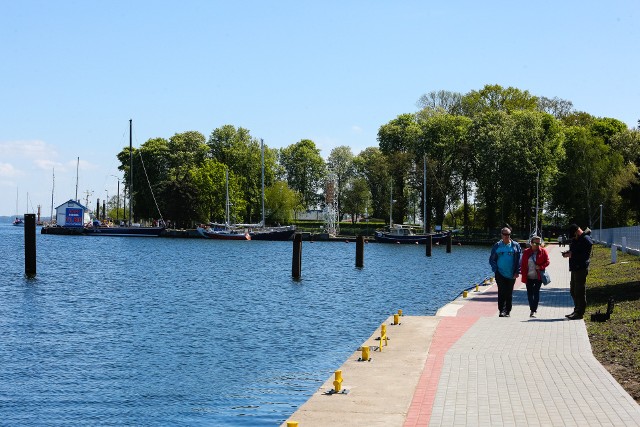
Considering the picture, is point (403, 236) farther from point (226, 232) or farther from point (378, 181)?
point (226, 232)

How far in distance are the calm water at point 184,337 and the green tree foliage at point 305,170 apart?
8875cm

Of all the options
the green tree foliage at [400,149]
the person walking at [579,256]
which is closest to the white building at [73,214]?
the green tree foliage at [400,149]

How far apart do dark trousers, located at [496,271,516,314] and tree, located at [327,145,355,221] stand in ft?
426

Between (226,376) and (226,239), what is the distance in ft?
358

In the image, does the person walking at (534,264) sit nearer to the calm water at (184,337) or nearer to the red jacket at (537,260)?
the red jacket at (537,260)

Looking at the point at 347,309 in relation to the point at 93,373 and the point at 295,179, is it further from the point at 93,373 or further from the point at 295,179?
the point at 295,179

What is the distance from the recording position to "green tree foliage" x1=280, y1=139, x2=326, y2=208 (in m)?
152

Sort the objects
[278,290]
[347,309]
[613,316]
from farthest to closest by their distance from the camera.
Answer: [278,290] → [347,309] → [613,316]

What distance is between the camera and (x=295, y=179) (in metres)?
153

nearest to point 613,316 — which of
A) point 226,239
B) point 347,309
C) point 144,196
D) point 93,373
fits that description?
point 93,373

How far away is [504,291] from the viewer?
2214 cm

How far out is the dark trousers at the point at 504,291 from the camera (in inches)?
848

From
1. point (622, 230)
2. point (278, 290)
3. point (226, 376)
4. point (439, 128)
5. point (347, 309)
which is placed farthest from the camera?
point (439, 128)

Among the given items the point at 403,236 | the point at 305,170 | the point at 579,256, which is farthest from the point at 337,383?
the point at 305,170
